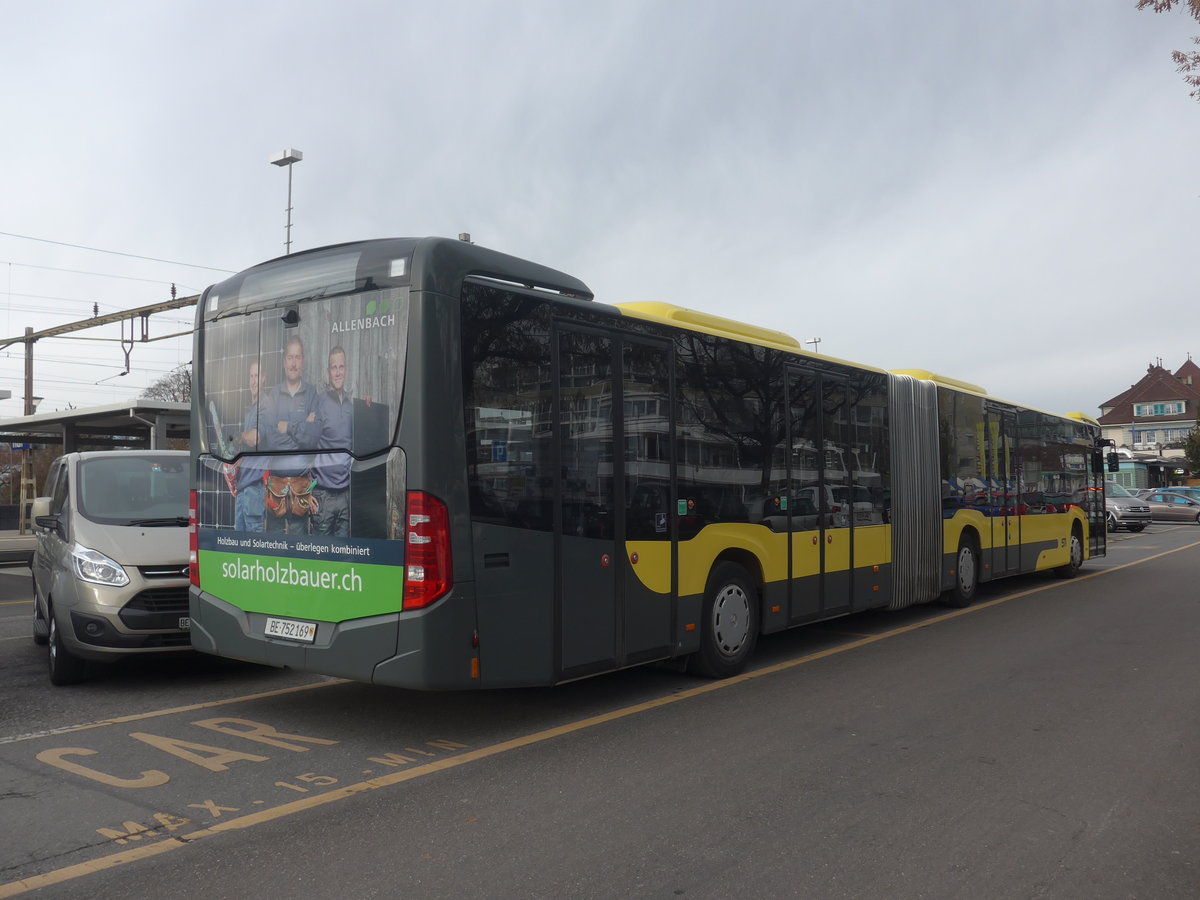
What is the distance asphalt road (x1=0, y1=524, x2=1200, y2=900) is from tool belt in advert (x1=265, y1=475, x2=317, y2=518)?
145 cm

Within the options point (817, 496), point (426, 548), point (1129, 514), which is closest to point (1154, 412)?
point (1129, 514)

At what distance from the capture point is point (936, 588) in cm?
1196

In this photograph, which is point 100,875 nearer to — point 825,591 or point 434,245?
point 434,245

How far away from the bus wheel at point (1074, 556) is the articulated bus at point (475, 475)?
33.3 ft

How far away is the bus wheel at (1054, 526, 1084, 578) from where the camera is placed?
1683 cm

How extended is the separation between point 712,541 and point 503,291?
2.83 meters

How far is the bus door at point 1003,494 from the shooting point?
44.8 feet

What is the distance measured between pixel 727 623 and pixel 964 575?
608 cm

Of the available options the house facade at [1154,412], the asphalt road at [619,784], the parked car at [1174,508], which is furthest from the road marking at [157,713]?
the house facade at [1154,412]

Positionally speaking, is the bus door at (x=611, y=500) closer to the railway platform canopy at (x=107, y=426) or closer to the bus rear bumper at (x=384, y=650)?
the bus rear bumper at (x=384, y=650)

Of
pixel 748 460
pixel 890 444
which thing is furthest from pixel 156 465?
pixel 890 444

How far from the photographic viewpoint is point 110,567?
7.46 meters

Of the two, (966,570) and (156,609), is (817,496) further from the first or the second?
(156,609)

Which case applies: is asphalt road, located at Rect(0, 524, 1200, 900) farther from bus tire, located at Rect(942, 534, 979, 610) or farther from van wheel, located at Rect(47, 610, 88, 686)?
bus tire, located at Rect(942, 534, 979, 610)
